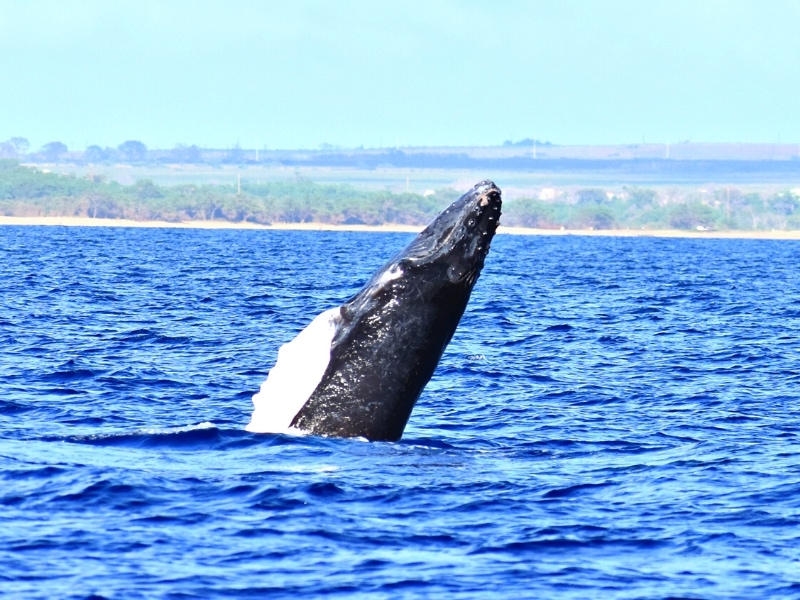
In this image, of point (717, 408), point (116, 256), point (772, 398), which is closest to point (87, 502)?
point (717, 408)

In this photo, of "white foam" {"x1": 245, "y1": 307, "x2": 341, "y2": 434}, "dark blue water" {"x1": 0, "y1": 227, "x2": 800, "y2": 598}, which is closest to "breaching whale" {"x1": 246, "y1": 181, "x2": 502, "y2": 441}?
"white foam" {"x1": 245, "y1": 307, "x2": 341, "y2": 434}

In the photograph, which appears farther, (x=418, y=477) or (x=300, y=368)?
(x=418, y=477)

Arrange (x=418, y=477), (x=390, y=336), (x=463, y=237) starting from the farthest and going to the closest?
(x=418, y=477) < (x=463, y=237) < (x=390, y=336)

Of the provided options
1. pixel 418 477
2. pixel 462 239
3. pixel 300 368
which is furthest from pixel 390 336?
pixel 418 477

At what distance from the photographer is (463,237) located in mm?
10875

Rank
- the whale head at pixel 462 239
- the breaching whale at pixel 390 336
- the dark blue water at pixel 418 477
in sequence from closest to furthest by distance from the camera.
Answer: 1. the dark blue water at pixel 418 477
2. the breaching whale at pixel 390 336
3. the whale head at pixel 462 239

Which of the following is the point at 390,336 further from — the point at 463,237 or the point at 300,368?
the point at 463,237

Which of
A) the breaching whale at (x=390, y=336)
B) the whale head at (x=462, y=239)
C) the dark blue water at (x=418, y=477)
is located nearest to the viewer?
the dark blue water at (x=418, y=477)

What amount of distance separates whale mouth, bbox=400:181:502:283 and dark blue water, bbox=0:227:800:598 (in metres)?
1.67

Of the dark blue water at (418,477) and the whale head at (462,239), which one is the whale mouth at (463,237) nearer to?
the whale head at (462,239)

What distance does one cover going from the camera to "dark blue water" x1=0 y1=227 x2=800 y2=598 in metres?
9.11

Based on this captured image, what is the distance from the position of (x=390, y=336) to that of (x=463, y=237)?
0.98 m

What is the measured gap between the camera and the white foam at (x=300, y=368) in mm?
10773

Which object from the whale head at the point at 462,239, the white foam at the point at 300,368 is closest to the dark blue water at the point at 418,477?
the white foam at the point at 300,368
